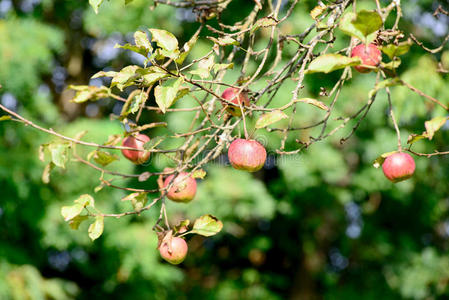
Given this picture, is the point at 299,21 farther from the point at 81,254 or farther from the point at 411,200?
the point at 81,254

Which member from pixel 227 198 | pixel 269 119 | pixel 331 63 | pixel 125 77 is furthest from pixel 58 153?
pixel 227 198

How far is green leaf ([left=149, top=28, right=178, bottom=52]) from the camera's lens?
2.63 feet

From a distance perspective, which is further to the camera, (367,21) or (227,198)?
(227,198)

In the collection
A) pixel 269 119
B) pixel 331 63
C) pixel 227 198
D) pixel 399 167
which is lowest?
pixel 227 198

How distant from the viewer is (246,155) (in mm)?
910

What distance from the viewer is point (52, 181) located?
3496mm

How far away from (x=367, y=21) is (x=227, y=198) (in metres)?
3.01

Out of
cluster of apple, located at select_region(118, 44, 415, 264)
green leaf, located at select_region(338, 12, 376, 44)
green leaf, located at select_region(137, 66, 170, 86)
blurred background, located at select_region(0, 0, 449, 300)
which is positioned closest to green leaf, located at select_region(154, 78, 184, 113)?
green leaf, located at select_region(137, 66, 170, 86)

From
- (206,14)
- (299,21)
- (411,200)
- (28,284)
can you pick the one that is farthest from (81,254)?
(206,14)

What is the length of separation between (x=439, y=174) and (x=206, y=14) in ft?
11.5

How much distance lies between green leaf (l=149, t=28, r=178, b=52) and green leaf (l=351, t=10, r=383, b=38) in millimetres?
288

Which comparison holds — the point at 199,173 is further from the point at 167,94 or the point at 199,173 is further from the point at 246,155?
the point at 167,94

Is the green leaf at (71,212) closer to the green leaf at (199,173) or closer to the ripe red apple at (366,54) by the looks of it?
the green leaf at (199,173)

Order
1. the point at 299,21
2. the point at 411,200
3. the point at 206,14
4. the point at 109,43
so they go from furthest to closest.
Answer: the point at 109,43 → the point at 411,200 → the point at 299,21 → the point at 206,14
